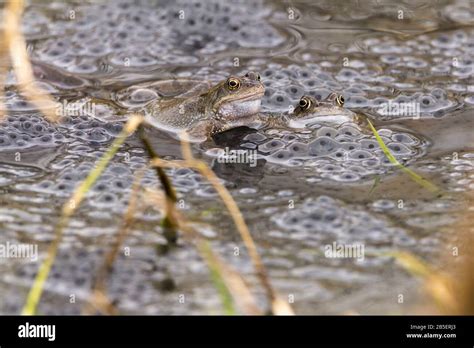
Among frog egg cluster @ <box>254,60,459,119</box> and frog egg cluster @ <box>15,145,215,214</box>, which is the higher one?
frog egg cluster @ <box>254,60,459,119</box>

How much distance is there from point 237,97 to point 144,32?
2.11 m

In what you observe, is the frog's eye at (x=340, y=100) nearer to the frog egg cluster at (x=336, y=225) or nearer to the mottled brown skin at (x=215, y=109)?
the mottled brown skin at (x=215, y=109)

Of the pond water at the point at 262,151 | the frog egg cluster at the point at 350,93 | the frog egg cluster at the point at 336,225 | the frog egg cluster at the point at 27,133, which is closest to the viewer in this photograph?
the pond water at the point at 262,151

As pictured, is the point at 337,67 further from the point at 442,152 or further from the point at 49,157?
the point at 49,157

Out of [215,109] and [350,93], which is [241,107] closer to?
[215,109]

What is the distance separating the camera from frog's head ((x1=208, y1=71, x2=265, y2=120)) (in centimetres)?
671

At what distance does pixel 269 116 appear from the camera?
23.1ft

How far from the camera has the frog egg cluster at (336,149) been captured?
20.0ft

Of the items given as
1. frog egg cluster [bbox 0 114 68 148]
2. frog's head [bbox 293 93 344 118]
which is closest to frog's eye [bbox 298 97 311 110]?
frog's head [bbox 293 93 344 118]

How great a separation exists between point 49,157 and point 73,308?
6.50 ft

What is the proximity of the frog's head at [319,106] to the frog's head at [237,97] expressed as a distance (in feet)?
1.10

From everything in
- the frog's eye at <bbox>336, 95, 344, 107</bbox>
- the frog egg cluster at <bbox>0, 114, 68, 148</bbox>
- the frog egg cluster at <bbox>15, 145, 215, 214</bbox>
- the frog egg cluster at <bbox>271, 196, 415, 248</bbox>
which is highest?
the frog's eye at <bbox>336, 95, 344, 107</bbox>

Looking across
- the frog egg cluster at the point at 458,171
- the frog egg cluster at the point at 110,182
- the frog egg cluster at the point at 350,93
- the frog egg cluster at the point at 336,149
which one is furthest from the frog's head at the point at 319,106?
the frog egg cluster at the point at 110,182

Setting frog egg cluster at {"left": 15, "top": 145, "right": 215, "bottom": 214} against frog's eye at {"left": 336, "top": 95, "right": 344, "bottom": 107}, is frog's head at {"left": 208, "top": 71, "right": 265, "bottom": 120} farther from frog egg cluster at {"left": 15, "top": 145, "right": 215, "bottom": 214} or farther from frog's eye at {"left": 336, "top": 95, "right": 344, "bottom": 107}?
frog egg cluster at {"left": 15, "top": 145, "right": 215, "bottom": 214}
